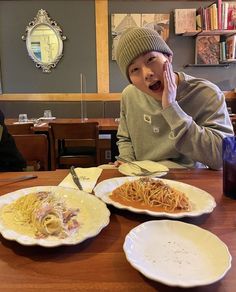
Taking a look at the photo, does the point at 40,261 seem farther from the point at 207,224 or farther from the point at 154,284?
the point at 207,224

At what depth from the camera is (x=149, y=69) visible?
46.4 inches

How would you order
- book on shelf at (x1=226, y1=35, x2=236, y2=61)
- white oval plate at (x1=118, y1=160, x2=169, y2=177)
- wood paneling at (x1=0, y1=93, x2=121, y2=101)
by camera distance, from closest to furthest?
white oval plate at (x1=118, y1=160, x2=169, y2=177) < book on shelf at (x1=226, y1=35, x2=236, y2=61) < wood paneling at (x1=0, y1=93, x2=121, y2=101)

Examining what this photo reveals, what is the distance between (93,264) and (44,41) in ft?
13.7

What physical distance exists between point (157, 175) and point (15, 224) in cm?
58

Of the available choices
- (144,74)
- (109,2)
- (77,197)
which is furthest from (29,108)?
(77,197)

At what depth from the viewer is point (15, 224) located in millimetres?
672

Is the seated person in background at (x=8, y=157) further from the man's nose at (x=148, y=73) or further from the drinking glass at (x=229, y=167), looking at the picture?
the drinking glass at (x=229, y=167)

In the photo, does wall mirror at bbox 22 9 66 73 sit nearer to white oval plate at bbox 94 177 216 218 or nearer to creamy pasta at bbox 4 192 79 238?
white oval plate at bbox 94 177 216 218

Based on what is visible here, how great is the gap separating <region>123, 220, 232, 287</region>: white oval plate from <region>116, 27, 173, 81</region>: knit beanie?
0.77 meters

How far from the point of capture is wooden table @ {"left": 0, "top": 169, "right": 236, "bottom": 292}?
489mm

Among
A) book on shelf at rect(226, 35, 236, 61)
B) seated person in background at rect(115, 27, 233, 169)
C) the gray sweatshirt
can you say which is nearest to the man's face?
seated person in background at rect(115, 27, 233, 169)

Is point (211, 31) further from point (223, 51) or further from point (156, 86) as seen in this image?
point (156, 86)

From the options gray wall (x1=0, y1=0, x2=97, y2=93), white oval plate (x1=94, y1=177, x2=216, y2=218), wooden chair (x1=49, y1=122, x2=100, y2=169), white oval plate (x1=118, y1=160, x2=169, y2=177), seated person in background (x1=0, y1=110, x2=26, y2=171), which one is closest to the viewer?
white oval plate (x1=94, y1=177, x2=216, y2=218)

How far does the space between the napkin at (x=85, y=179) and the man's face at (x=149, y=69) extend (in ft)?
1.41
